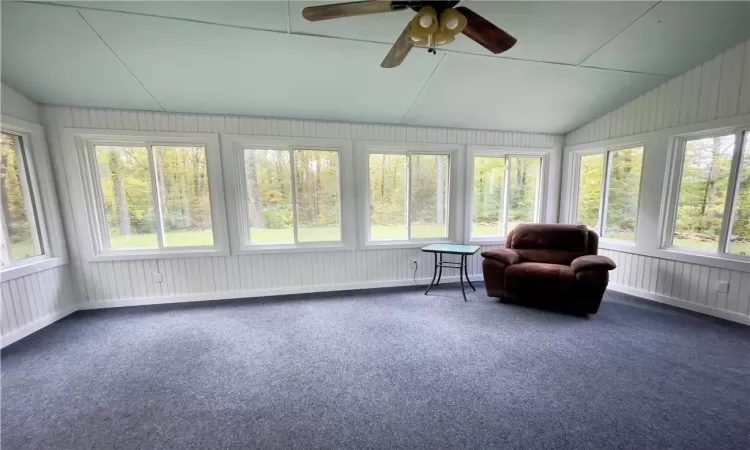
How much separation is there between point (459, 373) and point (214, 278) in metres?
3.12

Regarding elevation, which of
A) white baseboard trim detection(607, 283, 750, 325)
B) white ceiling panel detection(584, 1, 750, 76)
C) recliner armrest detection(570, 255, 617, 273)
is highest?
white ceiling panel detection(584, 1, 750, 76)

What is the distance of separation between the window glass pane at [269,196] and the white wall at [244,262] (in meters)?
A: 0.26

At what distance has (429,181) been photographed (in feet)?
13.1

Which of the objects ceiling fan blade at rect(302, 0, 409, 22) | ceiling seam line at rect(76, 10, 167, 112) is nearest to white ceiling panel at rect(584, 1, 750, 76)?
ceiling fan blade at rect(302, 0, 409, 22)

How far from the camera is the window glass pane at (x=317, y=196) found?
3.60 m

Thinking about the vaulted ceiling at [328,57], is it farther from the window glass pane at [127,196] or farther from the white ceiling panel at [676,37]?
the window glass pane at [127,196]

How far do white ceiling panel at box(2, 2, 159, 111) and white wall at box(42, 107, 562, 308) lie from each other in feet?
0.76

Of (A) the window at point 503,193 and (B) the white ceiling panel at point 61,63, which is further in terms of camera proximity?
(A) the window at point 503,193

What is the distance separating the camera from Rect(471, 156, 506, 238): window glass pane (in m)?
4.10

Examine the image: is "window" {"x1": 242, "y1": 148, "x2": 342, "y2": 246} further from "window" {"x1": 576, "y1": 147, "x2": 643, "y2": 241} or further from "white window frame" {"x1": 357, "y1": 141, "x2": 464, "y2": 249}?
"window" {"x1": 576, "y1": 147, "x2": 643, "y2": 241}

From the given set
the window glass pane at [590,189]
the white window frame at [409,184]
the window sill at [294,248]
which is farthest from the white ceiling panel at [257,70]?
the window glass pane at [590,189]

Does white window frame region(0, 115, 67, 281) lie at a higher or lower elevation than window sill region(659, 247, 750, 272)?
higher

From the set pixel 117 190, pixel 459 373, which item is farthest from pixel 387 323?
pixel 117 190

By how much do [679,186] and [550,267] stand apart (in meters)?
1.79
